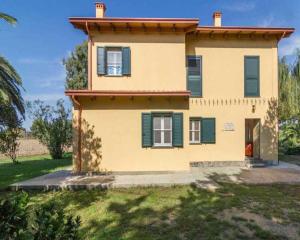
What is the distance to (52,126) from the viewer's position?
21.0m

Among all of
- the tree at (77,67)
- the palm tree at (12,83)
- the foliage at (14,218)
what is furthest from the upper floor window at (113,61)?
the tree at (77,67)

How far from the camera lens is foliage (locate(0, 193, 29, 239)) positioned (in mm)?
2236

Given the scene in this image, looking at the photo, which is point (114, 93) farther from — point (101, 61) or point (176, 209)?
point (176, 209)

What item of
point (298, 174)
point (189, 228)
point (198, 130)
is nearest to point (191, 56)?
point (198, 130)

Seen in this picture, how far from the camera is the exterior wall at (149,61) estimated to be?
12.2 m

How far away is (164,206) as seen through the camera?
6637 millimetres

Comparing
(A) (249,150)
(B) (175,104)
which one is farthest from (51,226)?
(A) (249,150)

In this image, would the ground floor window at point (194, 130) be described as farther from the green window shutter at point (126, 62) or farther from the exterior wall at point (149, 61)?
the green window shutter at point (126, 62)

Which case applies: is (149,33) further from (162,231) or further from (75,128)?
(162,231)

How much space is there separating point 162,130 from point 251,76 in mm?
6263

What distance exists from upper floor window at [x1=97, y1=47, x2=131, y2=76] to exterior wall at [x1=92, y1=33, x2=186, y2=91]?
212 mm

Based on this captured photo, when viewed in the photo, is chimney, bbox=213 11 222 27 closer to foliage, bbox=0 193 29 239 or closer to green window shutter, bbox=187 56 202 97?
green window shutter, bbox=187 56 202 97

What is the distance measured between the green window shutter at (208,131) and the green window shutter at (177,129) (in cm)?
266

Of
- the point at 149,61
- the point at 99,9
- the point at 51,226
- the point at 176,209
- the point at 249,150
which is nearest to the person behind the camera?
the point at 51,226
